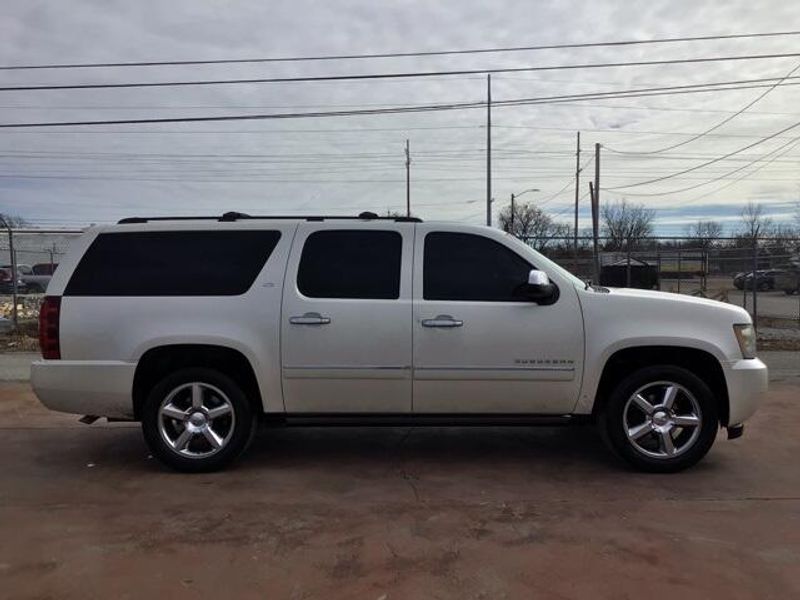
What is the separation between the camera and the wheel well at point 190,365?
5594mm

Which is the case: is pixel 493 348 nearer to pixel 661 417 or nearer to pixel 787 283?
pixel 661 417

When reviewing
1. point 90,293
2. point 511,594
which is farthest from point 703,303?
point 90,293

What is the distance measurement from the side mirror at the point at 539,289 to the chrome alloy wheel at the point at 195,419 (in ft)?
7.83

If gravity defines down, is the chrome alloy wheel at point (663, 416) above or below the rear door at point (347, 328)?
below

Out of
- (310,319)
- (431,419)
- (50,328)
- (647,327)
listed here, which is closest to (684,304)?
(647,327)

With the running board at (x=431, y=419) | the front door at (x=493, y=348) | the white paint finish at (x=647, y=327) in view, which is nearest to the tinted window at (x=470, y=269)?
the front door at (x=493, y=348)

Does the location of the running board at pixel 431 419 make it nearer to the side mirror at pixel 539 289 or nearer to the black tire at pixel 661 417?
the black tire at pixel 661 417

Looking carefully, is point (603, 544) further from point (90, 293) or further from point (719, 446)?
point (90, 293)

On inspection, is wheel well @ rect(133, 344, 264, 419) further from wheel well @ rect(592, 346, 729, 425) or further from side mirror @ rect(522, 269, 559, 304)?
wheel well @ rect(592, 346, 729, 425)

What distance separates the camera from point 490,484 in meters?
5.36

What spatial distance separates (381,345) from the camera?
549 cm

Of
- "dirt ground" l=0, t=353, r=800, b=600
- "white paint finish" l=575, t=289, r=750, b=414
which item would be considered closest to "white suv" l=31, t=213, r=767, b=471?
"white paint finish" l=575, t=289, r=750, b=414

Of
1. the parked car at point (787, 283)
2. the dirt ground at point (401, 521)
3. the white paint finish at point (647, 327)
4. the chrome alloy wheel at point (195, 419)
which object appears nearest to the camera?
the dirt ground at point (401, 521)

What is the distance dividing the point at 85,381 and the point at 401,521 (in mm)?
2660
